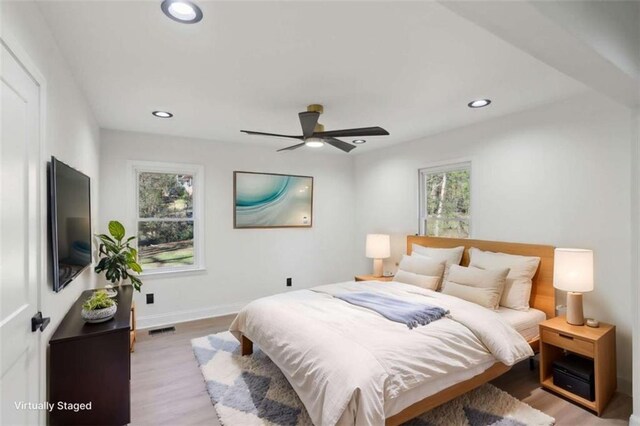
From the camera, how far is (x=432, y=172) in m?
4.34

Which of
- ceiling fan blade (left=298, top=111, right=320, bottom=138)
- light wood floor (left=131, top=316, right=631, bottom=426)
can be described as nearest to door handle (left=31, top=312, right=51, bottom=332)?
light wood floor (left=131, top=316, right=631, bottom=426)

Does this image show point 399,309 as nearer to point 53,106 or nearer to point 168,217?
point 53,106

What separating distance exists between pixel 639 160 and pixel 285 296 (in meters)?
2.90

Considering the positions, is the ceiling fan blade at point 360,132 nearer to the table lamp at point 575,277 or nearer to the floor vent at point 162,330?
the table lamp at point 575,277

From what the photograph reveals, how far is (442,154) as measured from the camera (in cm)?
412

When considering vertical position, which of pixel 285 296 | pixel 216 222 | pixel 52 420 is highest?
pixel 216 222

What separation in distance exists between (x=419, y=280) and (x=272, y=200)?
96.2 inches

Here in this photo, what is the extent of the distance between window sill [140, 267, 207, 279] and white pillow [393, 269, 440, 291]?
2.64m

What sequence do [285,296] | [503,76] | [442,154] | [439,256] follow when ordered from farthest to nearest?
[442,154]
[439,256]
[285,296]
[503,76]

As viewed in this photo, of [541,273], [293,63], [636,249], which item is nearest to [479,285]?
[541,273]

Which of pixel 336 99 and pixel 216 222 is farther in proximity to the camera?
pixel 216 222

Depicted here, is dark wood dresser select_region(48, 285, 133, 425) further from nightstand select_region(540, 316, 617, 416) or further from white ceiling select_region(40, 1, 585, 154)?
nightstand select_region(540, 316, 617, 416)

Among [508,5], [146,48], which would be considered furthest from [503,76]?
[146,48]

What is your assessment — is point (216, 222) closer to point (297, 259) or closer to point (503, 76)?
point (297, 259)
